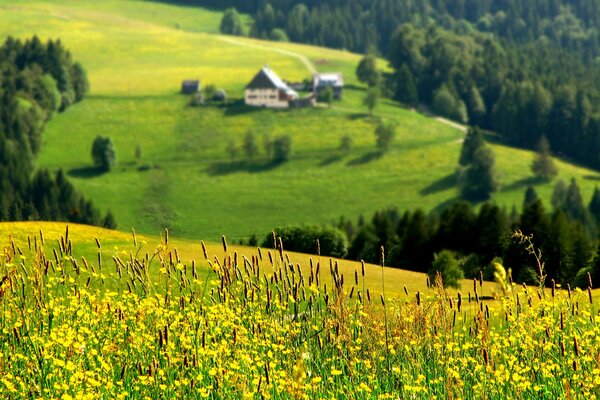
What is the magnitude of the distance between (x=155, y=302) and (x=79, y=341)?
12.5 feet

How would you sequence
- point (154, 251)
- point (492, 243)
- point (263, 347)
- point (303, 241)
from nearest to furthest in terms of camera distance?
point (263, 347) → point (154, 251) → point (492, 243) → point (303, 241)

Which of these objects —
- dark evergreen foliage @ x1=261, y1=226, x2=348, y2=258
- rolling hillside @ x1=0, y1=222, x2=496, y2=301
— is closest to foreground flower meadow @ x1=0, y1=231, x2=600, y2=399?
rolling hillside @ x1=0, y1=222, x2=496, y2=301

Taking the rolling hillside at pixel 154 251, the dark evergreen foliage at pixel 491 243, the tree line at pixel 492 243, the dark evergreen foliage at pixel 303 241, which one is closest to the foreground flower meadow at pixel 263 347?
the rolling hillside at pixel 154 251

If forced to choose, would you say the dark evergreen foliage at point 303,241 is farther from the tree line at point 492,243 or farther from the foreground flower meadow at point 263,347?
the foreground flower meadow at point 263,347

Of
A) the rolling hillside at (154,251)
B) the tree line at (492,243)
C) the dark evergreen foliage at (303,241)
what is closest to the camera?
the rolling hillside at (154,251)

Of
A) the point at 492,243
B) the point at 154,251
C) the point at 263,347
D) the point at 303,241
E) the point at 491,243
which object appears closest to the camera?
the point at 263,347

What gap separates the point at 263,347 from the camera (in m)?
27.4

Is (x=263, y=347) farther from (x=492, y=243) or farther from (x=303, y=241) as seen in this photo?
(x=303, y=241)

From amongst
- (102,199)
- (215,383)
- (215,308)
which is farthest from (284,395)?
(102,199)

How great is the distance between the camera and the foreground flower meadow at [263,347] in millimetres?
24328

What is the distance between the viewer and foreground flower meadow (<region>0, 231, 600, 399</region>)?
2433cm

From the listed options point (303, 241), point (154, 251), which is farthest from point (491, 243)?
point (154, 251)

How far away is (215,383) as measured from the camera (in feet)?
80.8

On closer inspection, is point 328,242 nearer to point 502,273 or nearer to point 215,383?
point 215,383
